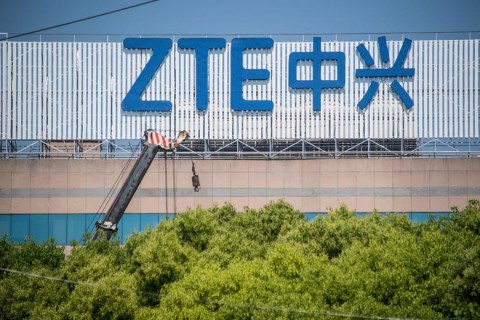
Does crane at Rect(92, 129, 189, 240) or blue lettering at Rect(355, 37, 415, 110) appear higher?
blue lettering at Rect(355, 37, 415, 110)

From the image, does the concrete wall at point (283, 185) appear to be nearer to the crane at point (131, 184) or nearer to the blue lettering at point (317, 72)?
the blue lettering at point (317, 72)

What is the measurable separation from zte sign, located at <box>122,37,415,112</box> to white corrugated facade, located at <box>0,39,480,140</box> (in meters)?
0.39

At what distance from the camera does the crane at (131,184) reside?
35219 millimetres

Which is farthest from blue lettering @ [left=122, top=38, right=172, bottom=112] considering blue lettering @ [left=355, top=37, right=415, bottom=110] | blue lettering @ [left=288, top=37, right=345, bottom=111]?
blue lettering @ [left=355, top=37, right=415, bottom=110]

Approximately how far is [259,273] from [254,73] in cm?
1989

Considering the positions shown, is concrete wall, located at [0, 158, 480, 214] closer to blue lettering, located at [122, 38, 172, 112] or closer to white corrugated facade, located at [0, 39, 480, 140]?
white corrugated facade, located at [0, 39, 480, 140]

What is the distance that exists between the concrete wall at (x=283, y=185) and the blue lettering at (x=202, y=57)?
423cm

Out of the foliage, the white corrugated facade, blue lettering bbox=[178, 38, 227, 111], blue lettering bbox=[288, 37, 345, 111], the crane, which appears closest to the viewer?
the foliage

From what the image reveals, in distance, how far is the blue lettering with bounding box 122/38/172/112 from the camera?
43312mm

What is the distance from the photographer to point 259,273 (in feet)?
84.8

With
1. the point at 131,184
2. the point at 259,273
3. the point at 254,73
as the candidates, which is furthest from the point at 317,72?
the point at 259,273

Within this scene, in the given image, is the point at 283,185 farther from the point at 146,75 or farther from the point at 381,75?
the point at 146,75

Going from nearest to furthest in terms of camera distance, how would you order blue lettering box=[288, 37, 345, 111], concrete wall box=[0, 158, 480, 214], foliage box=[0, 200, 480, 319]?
foliage box=[0, 200, 480, 319]
concrete wall box=[0, 158, 480, 214]
blue lettering box=[288, 37, 345, 111]

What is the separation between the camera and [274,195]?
41.7 m
